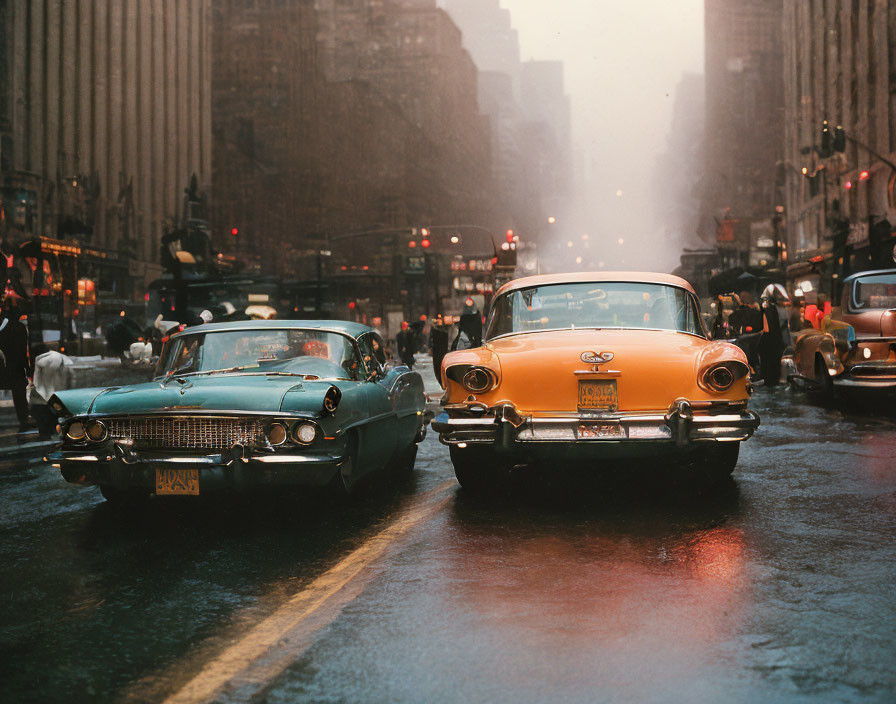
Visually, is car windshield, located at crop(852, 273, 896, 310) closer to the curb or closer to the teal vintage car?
the teal vintage car

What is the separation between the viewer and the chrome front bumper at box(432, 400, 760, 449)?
6527 millimetres

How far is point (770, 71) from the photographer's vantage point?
105375 mm

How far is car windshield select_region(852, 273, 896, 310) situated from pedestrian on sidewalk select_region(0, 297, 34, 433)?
1133 centimetres

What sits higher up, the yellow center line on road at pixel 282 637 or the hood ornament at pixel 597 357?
the hood ornament at pixel 597 357

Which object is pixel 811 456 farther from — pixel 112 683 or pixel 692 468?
pixel 112 683

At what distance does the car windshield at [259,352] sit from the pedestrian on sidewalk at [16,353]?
5.75m

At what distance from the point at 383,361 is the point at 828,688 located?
5.73 metres

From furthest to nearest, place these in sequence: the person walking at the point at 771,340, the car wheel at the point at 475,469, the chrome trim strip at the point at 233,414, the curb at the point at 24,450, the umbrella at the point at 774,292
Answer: the umbrella at the point at 774,292 → the person walking at the point at 771,340 → the curb at the point at 24,450 → the car wheel at the point at 475,469 → the chrome trim strip at the point at 233,414

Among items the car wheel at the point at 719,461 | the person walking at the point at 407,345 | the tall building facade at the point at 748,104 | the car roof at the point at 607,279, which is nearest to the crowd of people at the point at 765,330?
the car roof at the point at 607,279

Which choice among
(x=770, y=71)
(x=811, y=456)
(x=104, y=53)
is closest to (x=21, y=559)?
(x=811, y=456)

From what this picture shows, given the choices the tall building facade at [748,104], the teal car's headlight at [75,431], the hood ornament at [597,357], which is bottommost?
the teal car's headlight at [75,431]

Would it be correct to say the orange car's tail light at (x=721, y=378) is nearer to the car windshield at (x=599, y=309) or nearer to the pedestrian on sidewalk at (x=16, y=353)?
the car windshield at (x=599, y=309)

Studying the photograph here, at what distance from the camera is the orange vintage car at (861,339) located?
12.5 metres

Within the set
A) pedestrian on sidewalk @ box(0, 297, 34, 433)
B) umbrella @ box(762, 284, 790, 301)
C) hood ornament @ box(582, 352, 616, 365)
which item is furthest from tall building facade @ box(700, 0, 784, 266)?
hood ornament @ box(582, 352, 616, 365)
